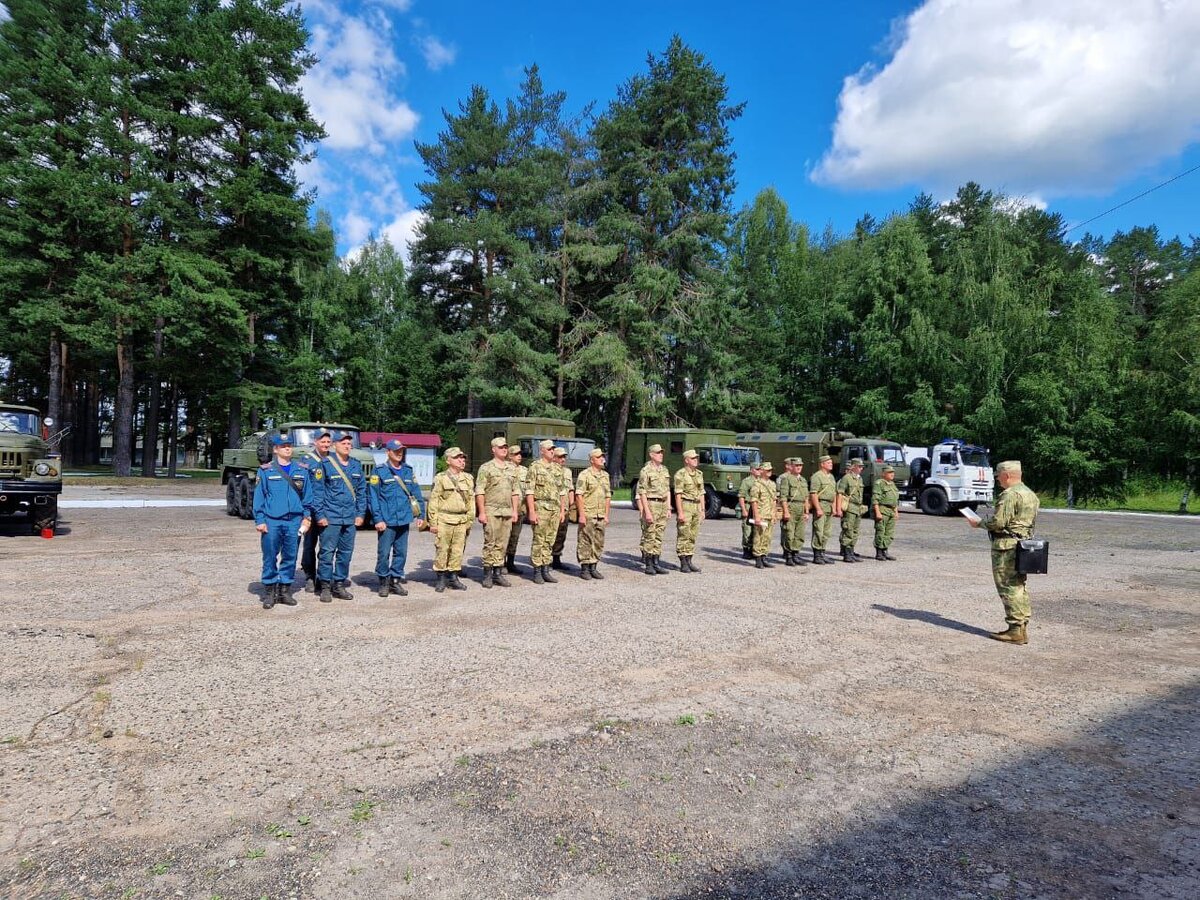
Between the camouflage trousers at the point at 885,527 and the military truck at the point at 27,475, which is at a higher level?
the military truck at the point at 27,475

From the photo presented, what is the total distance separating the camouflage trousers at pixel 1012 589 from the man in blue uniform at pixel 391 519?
5990mm

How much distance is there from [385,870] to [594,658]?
290cm

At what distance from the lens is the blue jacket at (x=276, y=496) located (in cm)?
682

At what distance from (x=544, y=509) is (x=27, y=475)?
8630 millimetres

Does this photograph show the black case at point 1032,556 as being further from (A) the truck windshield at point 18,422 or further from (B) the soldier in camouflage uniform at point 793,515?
(A) the truck windshield at point 18,422

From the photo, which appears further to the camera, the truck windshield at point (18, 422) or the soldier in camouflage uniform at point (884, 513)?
the soldier in camouflage uniform at point (884, 513)

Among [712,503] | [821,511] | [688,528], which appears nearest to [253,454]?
[688,528]

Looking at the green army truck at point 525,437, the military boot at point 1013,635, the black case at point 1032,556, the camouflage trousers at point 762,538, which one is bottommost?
the military boot at point 1013,635

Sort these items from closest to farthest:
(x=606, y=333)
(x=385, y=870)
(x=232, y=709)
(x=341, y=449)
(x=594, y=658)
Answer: (x=385, y=870)
(x=232, y=709)
(x=594, y=658)
(x=341, y=449)
(x=606, y=333)

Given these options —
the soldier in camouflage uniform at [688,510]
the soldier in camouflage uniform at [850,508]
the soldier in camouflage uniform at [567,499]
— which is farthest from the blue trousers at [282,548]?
the soldier in camouflage uniform at [850,508]

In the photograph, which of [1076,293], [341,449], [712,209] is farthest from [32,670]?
[1076,293]

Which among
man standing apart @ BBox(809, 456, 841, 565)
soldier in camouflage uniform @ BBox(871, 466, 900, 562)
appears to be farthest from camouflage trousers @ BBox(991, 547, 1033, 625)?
soldier in camouflage uniform @ BBox(871, 466, 900, 562)

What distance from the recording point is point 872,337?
3375cm

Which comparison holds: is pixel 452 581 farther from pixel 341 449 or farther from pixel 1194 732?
pixel 1194 732
